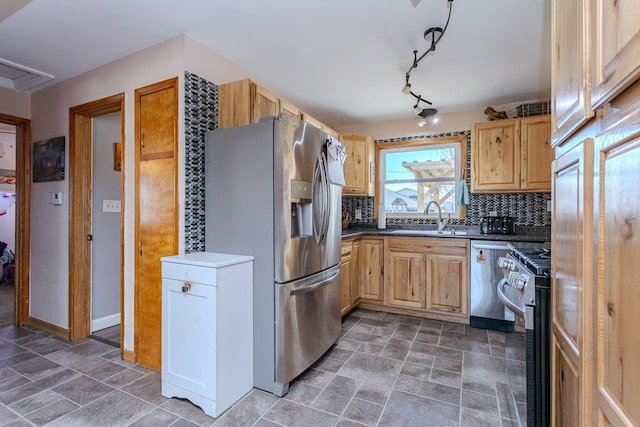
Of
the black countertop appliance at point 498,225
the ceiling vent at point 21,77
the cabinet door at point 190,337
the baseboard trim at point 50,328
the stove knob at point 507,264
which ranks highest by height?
the ceiling vent at point 21,77

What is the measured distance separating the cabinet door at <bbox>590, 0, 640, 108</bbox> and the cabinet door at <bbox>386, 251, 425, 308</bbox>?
278 cm

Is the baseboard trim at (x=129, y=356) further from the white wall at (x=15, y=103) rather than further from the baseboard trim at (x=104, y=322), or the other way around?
the white wall at (x=15, y=103)

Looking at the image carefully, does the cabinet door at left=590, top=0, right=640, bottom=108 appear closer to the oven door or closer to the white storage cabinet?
the oven door

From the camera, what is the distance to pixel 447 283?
10.6 ft

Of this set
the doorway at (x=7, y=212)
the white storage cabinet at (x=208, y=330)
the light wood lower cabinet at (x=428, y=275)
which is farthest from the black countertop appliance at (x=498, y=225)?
the doorway at (x=7, y=212)

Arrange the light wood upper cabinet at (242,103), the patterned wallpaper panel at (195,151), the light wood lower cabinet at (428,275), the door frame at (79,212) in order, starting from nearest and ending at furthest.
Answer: the patterned wallpaper panel at (195,151) < the light wood upper cabinet at (242,103) < the door frame at (79,212) < the light wood lower cabinet at (428,275)

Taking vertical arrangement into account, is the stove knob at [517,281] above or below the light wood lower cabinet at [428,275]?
above

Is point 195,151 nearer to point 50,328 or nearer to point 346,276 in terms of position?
point 346,276

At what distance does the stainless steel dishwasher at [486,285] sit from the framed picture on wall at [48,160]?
13.6 ft

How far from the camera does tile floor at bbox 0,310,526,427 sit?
1.70 meters

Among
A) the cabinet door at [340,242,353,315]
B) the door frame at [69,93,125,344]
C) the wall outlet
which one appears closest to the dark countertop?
the cabinet door at [340,242,353,315]

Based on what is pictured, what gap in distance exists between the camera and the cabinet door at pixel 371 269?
3572 millimetres

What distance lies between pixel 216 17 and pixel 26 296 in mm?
3467

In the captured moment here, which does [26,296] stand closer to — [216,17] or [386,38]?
[216,17]
